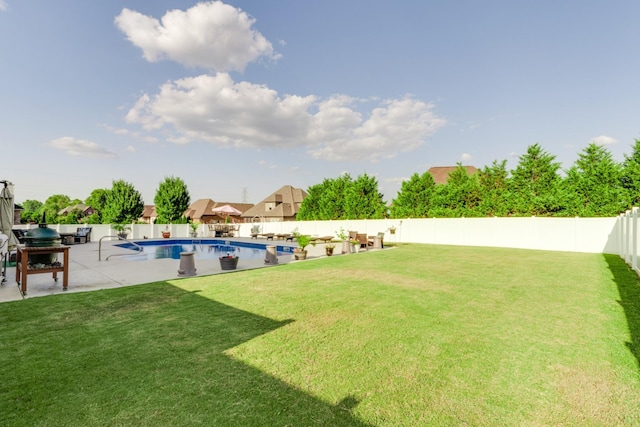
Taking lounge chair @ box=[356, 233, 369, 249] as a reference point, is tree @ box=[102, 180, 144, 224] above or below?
above

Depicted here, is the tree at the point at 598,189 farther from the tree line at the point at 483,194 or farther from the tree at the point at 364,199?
the tree at the point at 364,199

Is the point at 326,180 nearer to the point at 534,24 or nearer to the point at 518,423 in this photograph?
the point at 534,24

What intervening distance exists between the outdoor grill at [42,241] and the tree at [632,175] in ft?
78.5

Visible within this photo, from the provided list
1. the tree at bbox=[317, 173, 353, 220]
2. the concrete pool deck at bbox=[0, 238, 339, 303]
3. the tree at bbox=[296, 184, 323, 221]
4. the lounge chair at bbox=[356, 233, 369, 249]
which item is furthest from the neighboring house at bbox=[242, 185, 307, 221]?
the concrete pool deck at bbox=[0, 238, 339, 303]

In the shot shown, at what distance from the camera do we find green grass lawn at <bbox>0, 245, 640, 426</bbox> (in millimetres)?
2301

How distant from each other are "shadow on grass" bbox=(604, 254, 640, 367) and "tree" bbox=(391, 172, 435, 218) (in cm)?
1331

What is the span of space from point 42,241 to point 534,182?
81.5ft

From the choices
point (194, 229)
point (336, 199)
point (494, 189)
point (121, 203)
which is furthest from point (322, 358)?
point (121, 203)

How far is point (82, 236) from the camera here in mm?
19938

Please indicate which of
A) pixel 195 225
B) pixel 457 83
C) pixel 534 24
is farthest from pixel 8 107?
pixel 534 24

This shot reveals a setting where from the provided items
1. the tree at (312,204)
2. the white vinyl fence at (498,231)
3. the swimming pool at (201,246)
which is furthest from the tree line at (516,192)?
the swimming pool at (201,246)

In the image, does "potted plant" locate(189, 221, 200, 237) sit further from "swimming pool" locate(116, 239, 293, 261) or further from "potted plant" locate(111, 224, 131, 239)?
"potted plant" locate(111, 224, 131, 239)

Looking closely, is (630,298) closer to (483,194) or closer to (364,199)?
(483,194)

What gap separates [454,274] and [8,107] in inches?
832
